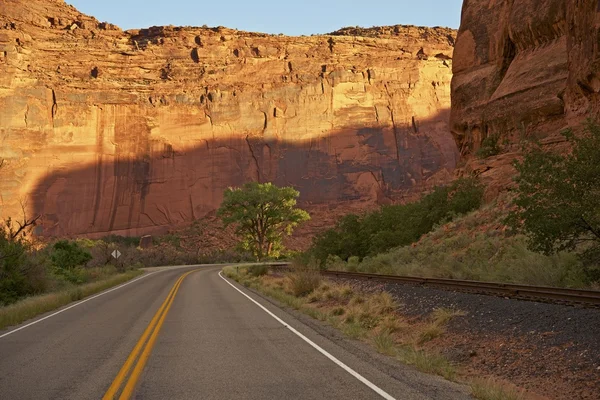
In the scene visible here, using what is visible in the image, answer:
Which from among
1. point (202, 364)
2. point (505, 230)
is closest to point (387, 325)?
point (202, 364)

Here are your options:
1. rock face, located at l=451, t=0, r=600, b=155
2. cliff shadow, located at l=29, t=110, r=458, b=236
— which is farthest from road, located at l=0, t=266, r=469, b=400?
cliff shadow, located at l=29, t=110, r=458, b=236

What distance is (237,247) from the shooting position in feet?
243

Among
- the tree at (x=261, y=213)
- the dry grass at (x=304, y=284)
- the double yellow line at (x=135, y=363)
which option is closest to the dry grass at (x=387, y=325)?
the dry grass at (x=304, y=284)

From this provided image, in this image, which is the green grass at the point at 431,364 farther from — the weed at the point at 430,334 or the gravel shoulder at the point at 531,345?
the weed at the point at 430,334

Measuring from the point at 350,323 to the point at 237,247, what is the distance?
61460mm

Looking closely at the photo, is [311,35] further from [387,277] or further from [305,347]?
[305,347]

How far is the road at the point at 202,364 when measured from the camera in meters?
6.87

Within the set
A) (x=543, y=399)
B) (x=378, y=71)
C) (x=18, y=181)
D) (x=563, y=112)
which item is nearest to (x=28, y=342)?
(x=543, y=399)

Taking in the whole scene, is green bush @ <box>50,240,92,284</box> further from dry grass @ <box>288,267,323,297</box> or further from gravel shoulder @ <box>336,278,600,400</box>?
gravel shoulder @ <box>336,278,600,400</box>

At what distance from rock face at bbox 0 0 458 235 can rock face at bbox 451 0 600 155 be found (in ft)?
135

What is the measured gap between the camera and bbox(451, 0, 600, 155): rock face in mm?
27500

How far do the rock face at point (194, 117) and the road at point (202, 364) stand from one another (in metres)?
70.9

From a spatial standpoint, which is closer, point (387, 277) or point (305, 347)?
point (305, 347)

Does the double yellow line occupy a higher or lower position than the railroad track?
lower
